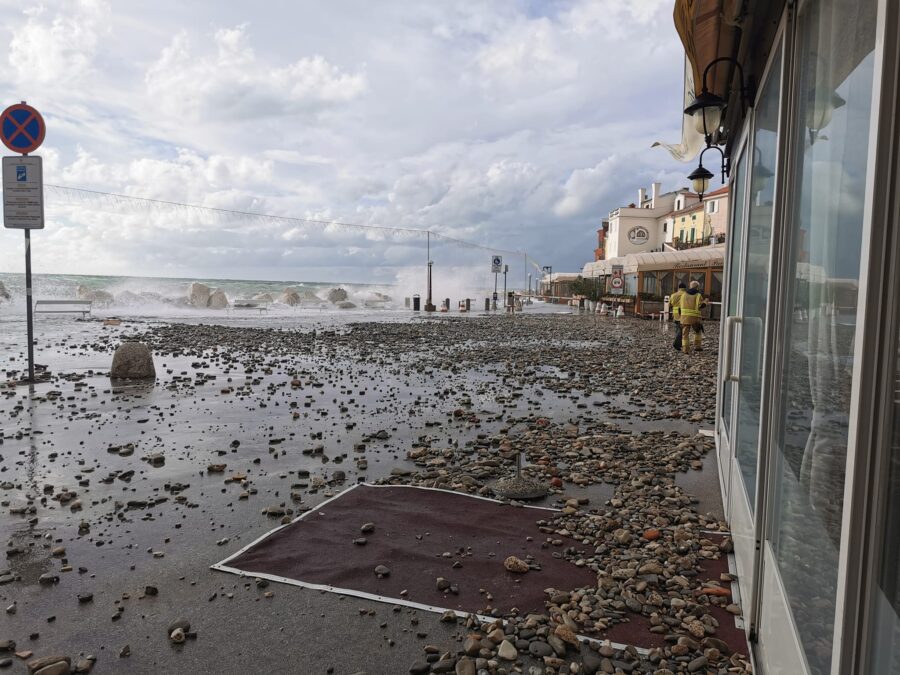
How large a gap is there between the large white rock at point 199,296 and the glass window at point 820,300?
48.9 metres

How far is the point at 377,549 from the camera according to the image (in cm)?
407

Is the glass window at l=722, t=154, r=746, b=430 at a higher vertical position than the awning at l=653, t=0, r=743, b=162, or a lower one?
lower

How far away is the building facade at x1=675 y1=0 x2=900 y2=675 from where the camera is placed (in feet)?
4.08

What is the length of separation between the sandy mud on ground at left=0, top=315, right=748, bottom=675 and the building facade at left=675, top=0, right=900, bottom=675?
2.53 ft

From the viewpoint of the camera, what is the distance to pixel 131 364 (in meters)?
11.5

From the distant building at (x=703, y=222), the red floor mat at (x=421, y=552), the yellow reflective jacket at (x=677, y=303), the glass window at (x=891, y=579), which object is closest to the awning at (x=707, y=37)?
the glass window at (x=891, y=579)

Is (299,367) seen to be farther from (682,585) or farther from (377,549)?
(682,585)

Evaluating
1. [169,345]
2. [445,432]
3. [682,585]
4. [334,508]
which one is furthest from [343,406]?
[169,345]

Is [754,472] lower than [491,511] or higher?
higher

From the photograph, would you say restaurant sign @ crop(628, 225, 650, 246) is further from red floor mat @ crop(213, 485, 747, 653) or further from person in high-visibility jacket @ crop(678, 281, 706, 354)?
red floor mat @ crop(213, 485, 747, 653)

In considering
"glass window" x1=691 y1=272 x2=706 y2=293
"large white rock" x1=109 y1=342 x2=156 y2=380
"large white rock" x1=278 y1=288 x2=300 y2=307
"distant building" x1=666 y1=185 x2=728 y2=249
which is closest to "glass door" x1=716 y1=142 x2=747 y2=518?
"large white rock" x1=109 y1=342 x2=156 y2=380

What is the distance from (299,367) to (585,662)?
1161 cm

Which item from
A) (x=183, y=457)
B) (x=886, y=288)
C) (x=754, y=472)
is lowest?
(x=183, y=457)

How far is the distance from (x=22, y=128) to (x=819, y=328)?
11.5 metres
